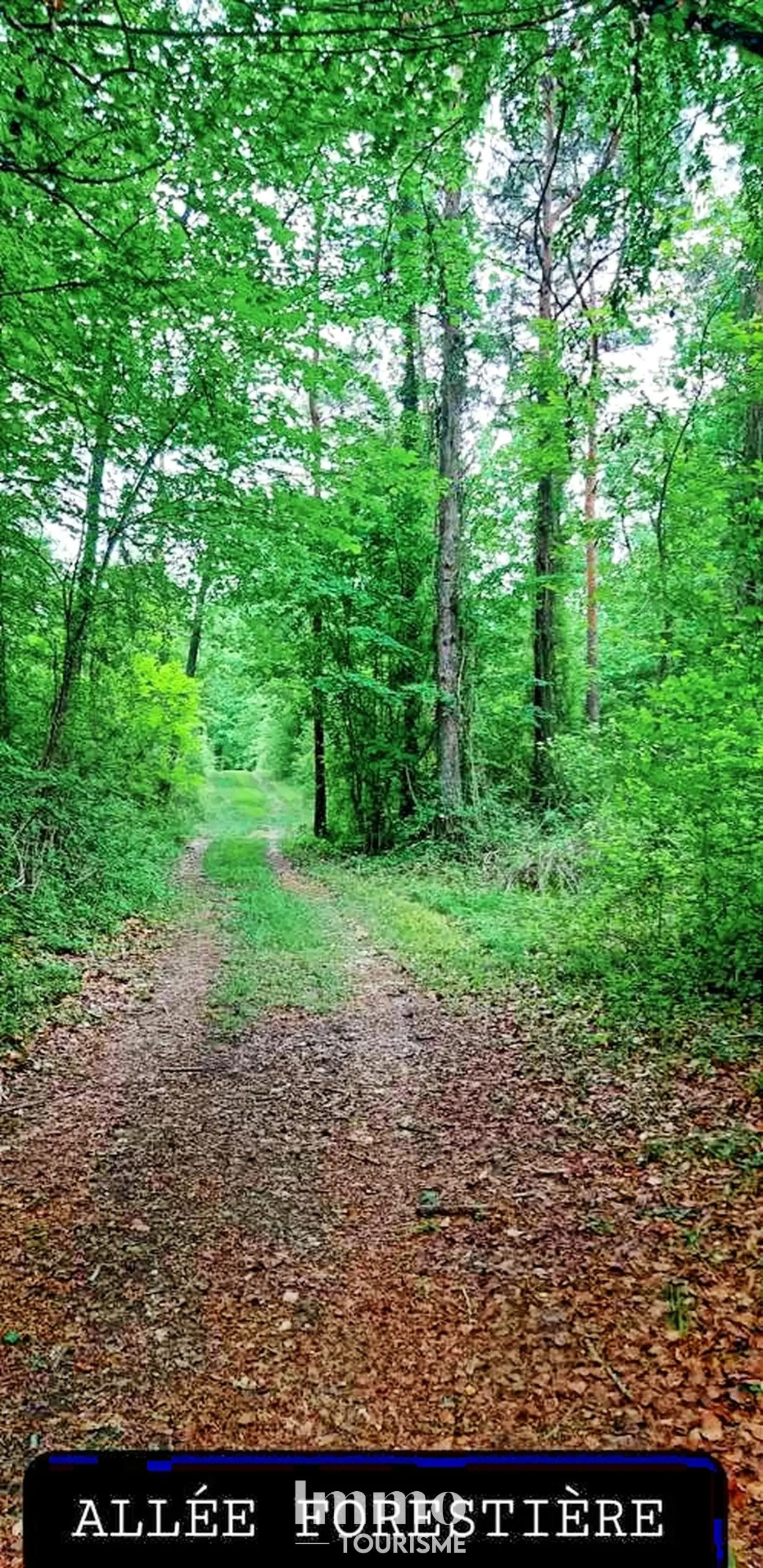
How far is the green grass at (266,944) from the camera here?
7.17m

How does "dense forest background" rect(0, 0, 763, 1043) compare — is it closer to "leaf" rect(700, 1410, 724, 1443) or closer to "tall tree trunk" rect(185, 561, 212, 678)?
"tall tree trunk" rect(185, 561, 212, 678)

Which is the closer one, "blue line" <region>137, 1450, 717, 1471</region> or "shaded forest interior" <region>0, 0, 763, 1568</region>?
"blue line" <region>137, 1450, 717, 1471</region>

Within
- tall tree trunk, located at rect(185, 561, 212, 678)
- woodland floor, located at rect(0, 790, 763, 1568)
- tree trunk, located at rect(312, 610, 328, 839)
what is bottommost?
woodland floor, located at rect(0, 790, 763, 1568)

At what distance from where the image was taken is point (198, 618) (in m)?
17.2

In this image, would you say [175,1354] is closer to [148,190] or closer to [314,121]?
[314,121]

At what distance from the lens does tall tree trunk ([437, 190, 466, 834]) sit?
13.6 m

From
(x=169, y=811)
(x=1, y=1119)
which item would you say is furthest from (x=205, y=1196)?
(x=169, y=811)

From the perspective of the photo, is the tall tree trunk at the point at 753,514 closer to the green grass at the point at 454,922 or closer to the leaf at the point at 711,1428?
the green grass at the point at 454,922

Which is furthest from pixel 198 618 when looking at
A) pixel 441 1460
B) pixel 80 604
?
pixel 441 1460

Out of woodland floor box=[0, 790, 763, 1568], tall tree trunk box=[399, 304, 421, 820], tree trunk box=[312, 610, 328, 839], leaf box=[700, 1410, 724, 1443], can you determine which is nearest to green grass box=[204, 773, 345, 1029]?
woodland floor box=[0, 790, 763, 1568]

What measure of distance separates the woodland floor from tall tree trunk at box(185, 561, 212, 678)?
6.58 metres

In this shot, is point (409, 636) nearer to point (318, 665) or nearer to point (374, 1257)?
point (318, 665)

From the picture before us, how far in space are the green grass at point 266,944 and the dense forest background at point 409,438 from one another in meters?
1.39

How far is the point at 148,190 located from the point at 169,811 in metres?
14.1
